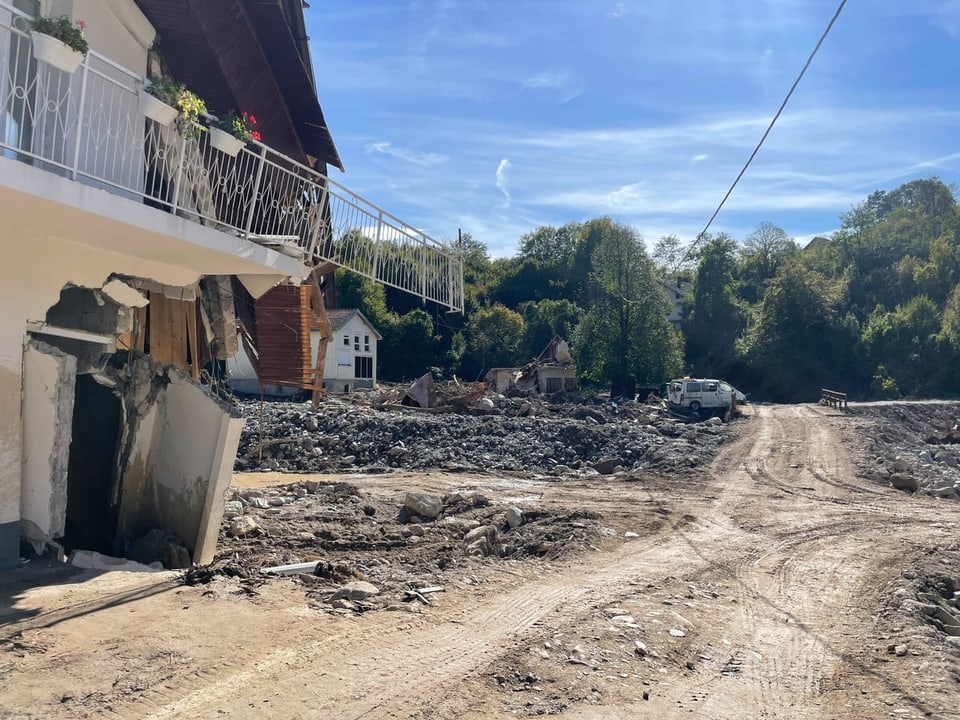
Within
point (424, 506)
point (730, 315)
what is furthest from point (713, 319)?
point (424, 506)

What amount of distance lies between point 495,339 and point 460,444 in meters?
34.4

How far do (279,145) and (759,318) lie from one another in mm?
51371

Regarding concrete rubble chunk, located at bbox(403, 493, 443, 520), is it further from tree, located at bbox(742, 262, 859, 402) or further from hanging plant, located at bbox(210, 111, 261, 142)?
tree, located at bbox(742, 262, 859, 402)

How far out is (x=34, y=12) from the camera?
709 cm

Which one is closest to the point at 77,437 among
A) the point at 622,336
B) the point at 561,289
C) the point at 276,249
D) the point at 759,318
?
the point at 276,249

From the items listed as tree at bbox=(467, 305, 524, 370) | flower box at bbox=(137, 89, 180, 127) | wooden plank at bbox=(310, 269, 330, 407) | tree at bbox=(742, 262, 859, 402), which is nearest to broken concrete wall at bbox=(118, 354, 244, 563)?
flower box at bbox=(137, 89, 180, 127)

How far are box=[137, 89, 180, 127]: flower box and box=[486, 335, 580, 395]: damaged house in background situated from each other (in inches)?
1511

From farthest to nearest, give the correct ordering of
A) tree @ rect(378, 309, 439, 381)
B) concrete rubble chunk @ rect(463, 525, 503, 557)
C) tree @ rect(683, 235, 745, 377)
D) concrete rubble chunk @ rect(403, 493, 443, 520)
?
1. tree @ rect(683, 235, 745, 377)
2. tree @ rect(378, 309, 439, 381)
3. concrete rubble chunk @ rect(403, 493, 443, 520)
4. concrete rubble chunk @ rect(463, 525, 503, 557)

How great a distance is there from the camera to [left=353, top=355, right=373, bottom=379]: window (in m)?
49.2

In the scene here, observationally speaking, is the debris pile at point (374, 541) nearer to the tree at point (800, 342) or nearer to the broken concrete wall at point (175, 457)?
→ the broken concrete wall at point (175, 457)

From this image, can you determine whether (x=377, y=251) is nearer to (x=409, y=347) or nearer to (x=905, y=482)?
(x=905, y=482)

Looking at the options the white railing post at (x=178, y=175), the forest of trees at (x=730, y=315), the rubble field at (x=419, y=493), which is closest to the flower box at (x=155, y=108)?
the white railing post at (x=178, y=175)

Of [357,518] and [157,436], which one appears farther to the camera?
[357,518]

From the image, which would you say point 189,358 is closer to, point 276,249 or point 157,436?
point 157,436
